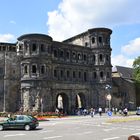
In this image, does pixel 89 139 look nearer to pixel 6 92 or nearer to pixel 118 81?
pixel 6 92

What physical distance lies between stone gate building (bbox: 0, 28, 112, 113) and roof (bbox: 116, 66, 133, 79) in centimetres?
2065

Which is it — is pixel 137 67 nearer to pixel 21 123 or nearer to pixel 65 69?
pixel 65 69

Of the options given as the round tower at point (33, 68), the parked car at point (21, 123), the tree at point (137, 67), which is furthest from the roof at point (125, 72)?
the parked car at point (21, 123)

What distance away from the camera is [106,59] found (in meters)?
72.8

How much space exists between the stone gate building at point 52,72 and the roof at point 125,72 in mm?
20651

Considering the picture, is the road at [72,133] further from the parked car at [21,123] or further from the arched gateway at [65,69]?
the arched gateway at [65,69]

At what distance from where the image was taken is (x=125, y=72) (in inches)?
3782

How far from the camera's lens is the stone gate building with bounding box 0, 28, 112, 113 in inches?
2446

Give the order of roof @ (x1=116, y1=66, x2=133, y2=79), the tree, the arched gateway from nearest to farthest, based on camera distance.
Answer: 1. the arched gateway
2. the tree
3. roof @ (x1=116, y1=66, x2=133, y2=79)

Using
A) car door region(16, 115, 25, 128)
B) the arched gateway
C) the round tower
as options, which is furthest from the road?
the arched gateway

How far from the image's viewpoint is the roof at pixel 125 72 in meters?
92.9

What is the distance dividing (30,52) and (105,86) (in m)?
19.7

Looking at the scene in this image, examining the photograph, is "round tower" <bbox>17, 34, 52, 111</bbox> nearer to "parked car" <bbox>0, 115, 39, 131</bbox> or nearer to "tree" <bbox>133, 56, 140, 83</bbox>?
"tree" <bbox>133, 56, 140, 83</bbox>

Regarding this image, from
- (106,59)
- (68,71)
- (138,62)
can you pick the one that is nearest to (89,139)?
(68,71)
